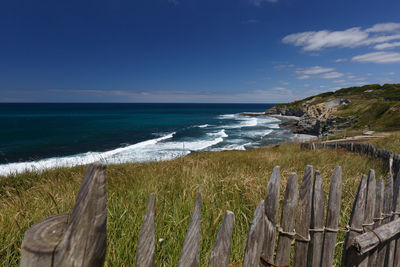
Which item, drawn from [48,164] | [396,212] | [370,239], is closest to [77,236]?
[370,239]

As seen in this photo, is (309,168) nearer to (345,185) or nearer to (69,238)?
(69,238)

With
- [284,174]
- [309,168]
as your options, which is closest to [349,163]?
[284,174]

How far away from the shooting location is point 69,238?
0.74m

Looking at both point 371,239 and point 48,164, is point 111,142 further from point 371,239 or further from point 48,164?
point 371,239

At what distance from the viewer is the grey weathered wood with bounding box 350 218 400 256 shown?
A: 5.70ft

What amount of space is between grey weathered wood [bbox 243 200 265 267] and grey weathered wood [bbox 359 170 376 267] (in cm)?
132

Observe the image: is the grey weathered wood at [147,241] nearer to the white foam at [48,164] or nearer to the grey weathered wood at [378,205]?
the grey weathered wood at [378,205]

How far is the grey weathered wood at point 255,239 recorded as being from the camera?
127cm

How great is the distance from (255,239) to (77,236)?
1.00m

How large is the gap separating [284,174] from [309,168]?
350 cm

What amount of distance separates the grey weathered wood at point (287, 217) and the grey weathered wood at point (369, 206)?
0.97m

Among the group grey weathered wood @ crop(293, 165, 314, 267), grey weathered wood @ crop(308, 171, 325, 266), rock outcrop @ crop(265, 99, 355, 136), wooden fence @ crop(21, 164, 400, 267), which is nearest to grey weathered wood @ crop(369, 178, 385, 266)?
wooden fence @ crop(21, 164, 400, 267)

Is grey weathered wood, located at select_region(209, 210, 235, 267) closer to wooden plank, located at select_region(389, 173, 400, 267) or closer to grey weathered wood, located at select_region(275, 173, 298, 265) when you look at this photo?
grey weathered wood, located at select_region(275, 173, 298, 265)

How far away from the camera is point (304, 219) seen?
5.17 feet
